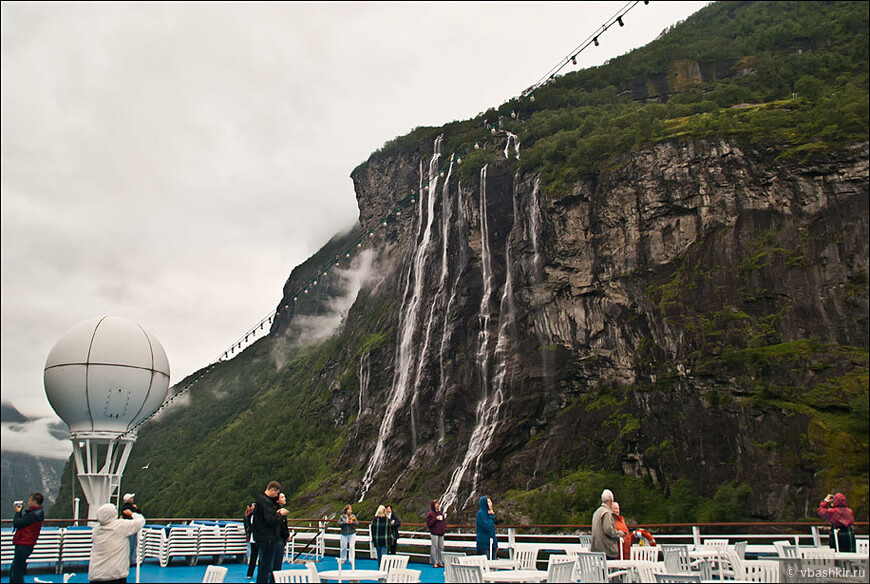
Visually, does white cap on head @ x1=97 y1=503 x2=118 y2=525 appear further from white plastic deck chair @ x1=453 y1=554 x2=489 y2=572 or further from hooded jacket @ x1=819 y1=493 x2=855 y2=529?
hooded jacket @ x1=819 y1=493 x2=855 y2=529

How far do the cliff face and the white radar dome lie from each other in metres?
16.7

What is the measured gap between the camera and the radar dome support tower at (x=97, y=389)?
109ft

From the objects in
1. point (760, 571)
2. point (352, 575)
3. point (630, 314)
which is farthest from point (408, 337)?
point (760, 571)

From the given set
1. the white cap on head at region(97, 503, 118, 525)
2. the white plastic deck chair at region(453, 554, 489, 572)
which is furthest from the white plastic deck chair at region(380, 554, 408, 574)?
the white cap on head at region(97, 503, 118, 525)

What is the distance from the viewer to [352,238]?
101375mm

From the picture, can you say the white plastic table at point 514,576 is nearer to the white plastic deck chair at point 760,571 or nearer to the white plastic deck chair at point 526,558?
the white plastic deck chair at point 526,558

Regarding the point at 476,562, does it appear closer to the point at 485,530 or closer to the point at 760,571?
the point at 485,530

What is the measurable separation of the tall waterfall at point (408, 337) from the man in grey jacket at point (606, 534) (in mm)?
34893

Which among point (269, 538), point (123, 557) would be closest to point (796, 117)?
point (269, 538)

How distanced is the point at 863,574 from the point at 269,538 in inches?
376

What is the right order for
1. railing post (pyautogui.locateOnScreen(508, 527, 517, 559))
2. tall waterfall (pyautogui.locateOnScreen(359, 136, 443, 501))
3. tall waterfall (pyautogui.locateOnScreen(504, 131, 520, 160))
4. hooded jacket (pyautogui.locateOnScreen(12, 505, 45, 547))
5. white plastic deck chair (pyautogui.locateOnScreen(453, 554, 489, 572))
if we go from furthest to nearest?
tall waterfall (pyautogui.locateOnScreen(504, 131, 520, 160)), tall waterfall (pyautogui.locateOnScreen(359, 136, 443, 501)), railing post (pyautogui.locateOnScreen(508, 527, 517, 559)), hooded jacket (pyautogui.locateOnScreen(12, 505, 45, 547)), white plastic deck chair (pyautogui.locateOnScreen(453, 554, 489, 572))

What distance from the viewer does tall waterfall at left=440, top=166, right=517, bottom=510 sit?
131ft

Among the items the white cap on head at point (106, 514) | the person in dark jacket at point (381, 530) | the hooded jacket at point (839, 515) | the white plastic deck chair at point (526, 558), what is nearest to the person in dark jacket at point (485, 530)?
the white plastic deck chair at point (526, 558)

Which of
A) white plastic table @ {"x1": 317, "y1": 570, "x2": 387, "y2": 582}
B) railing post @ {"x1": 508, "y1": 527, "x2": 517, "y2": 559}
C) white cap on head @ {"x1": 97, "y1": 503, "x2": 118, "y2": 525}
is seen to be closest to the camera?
white cap on head @ {"x1": 97, "y1": 503, "x2": 118, "y2": 525}
